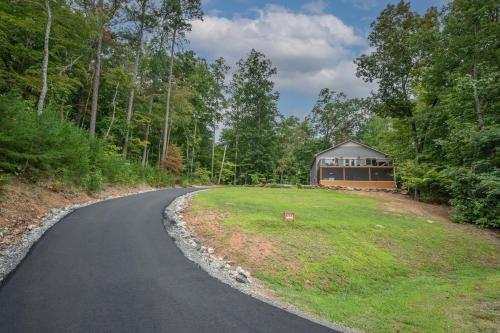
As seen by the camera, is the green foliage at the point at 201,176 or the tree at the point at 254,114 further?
the tree at the point at 254,114

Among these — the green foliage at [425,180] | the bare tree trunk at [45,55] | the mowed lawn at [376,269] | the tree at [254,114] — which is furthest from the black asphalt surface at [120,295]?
the tree at [254,114]

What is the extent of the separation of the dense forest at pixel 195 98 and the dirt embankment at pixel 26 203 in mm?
621

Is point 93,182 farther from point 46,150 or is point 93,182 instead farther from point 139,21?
point 139,21

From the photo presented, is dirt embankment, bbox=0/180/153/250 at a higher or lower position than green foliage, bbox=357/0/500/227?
lower

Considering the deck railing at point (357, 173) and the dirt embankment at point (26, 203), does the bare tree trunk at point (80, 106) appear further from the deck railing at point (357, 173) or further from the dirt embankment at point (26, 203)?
the deck railing at point (357, 173)

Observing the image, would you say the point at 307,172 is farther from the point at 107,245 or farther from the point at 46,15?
the point at 107,245

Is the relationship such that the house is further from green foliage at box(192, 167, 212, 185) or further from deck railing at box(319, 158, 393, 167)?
green foliage at box(192, 167, 212, 185)

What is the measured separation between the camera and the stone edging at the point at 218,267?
14.3 feet

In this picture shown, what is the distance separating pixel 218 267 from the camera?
19.5 ft

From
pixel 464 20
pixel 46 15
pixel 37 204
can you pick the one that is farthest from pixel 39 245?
pixel 464 20

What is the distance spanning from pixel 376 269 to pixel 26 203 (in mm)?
10625

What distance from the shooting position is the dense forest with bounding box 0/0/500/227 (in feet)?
40.9

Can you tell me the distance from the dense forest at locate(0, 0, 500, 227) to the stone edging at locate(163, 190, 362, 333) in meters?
5.06

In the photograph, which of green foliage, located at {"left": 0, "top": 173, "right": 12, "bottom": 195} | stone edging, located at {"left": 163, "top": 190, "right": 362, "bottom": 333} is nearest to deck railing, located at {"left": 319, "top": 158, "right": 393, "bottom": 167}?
stone edging, located at {"left": 163, "top": 190, "right": 362, "bottom": 333}
